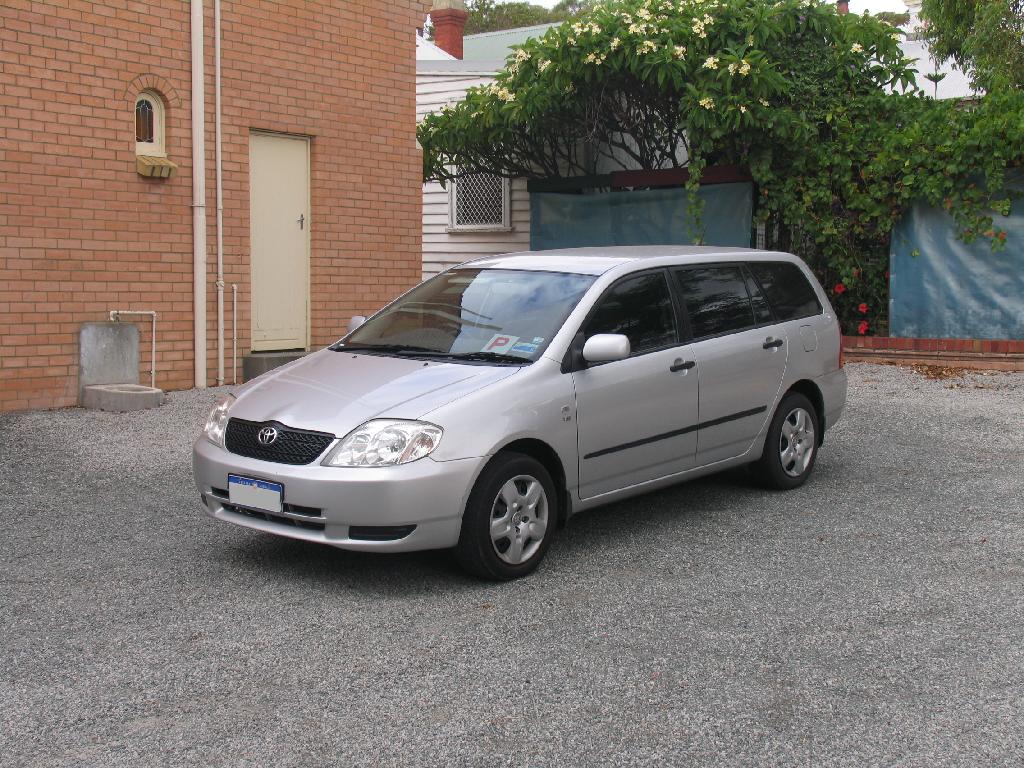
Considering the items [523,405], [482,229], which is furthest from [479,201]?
[523,405]

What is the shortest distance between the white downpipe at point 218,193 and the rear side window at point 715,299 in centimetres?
611

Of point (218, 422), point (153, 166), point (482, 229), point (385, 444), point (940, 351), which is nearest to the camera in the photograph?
point (385, 444)

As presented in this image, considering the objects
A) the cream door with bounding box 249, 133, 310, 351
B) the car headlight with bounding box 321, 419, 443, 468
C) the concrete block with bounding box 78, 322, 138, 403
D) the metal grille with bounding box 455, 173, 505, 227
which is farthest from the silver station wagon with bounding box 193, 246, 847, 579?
the metal grille with bounding box 455, 173, 505, 227

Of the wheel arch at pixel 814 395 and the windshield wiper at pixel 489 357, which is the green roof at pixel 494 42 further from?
the windshield wiper at pixel 489 357

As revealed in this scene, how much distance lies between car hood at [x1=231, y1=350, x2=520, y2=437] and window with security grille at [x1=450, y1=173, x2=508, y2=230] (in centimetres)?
1299

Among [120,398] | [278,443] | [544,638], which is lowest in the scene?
[544,638]

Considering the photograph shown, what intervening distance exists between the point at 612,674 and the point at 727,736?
2.10ft

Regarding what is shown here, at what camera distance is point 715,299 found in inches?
283

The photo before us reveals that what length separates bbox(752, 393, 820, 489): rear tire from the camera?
7.50m

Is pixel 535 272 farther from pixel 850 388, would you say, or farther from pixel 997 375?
pixel 997 375

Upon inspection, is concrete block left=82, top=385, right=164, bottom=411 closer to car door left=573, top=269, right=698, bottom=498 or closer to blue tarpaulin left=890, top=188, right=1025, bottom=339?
car door left=573, top=269, right=698, bottom=498

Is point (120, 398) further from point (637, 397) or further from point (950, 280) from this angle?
point (950, 280)

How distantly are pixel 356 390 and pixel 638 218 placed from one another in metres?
11.1

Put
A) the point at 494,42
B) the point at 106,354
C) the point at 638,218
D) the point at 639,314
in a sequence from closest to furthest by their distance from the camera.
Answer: the point at 639,314
the point at 106,354
the point at 638,218
the point at 494,42
